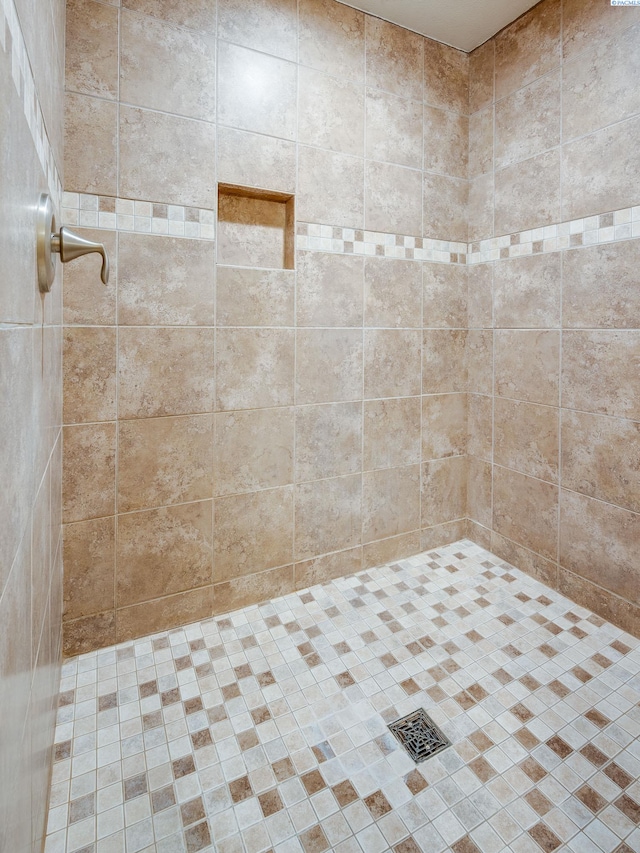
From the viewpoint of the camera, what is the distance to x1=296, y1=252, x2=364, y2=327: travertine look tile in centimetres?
184

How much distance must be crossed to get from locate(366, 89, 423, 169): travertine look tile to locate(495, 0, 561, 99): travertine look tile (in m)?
0.40

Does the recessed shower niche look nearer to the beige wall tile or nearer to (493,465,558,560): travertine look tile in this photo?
the beige wall tile

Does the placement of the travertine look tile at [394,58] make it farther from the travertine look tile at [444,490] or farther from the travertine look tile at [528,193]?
the travertine look tile at [444,490]

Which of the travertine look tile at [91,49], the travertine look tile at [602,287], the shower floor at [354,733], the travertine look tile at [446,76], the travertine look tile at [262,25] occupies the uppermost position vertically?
the travertine look tile at [446,76]

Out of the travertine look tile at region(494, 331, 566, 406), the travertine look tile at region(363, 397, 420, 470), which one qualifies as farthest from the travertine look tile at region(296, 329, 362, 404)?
the travertine look tile at region(494, 331, 566, 406)

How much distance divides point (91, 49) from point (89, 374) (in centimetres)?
102

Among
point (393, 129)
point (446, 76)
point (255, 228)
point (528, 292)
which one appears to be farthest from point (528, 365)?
point (446, 76)

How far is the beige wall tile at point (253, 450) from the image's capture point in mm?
1744

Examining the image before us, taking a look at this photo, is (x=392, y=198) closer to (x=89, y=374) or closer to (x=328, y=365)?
(x=328, y=365)

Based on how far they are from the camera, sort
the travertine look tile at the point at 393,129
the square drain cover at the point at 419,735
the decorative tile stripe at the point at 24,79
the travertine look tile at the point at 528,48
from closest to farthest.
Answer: the decorative tile stripe at the point at 24,79 < the square drain cover at the point at 419,735 < the travertine look tile at the point at 528,48 < the travertine look tile at the point at 393,129

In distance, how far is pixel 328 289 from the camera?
1.89 meters

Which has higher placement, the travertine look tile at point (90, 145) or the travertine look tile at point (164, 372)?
the travertine look tile at point (90, 145)

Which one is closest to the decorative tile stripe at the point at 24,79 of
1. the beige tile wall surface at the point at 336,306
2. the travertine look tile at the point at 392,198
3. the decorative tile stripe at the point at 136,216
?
the decorative tile stripe at the point at 136,216

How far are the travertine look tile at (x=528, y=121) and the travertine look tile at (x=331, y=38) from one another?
0.69 metres
